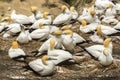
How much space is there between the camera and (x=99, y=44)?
11117 mm

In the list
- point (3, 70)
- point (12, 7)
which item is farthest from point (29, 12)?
point (3, 70)

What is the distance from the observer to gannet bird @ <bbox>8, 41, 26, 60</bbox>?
401 inches

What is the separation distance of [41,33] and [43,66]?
1.81 metres

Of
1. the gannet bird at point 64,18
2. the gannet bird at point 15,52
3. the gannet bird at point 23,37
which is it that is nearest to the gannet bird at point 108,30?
the gannet bird at point 64,18

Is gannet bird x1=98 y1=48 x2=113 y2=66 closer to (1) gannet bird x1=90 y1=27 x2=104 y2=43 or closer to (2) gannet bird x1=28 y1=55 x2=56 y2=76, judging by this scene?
(2) gannet bird x1=28 y1=55 x2=56 y2=76

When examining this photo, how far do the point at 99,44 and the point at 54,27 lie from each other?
113 cm

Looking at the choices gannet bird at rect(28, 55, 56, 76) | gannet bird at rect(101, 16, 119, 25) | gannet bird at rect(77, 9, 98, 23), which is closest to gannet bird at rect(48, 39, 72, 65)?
gannet bird at rect(28, 55, 56, 76)

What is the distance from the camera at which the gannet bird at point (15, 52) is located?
10195mm

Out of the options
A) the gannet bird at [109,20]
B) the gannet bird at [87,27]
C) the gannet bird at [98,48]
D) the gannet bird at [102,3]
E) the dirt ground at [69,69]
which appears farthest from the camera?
the gannet bird at [102,3]

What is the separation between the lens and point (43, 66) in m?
9.48

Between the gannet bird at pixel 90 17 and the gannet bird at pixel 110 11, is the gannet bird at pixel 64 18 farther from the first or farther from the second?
the gannet bird at pixel 110 11

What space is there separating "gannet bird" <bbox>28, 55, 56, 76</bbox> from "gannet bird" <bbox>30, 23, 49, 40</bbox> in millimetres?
1574

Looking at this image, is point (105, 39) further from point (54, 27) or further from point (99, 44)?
point (54, 27)

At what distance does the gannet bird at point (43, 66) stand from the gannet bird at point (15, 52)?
0.63 m
